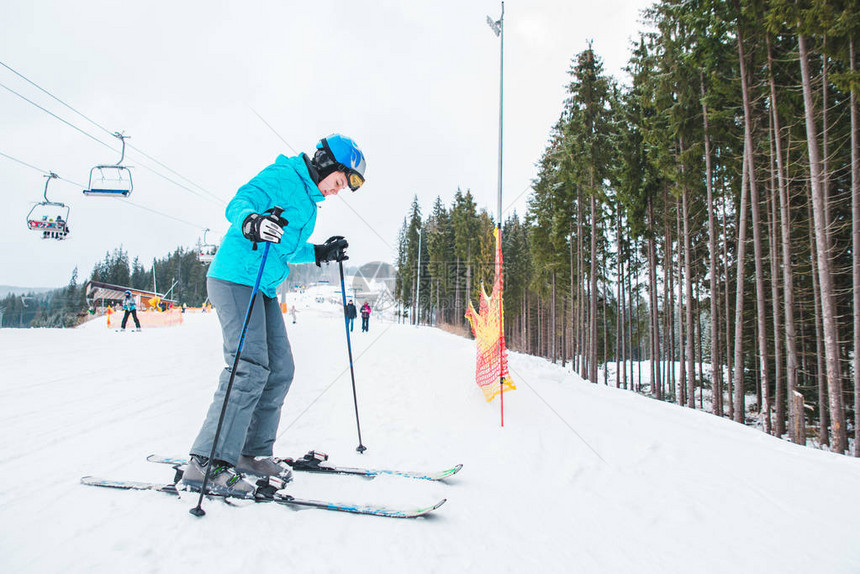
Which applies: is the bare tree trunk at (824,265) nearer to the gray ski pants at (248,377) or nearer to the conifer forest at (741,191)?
the conifer forest at (741,191)

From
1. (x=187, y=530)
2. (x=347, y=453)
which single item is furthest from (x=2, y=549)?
(x=347, y=453)

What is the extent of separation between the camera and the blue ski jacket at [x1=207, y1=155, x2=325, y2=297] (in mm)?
2428

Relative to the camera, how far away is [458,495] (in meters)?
2.36

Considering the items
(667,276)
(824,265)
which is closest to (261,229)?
(824,265)

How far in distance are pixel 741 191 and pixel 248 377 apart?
51.6 ft

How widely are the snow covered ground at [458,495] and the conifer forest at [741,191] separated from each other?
5918 millimetres

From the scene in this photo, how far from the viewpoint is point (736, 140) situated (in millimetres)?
12578

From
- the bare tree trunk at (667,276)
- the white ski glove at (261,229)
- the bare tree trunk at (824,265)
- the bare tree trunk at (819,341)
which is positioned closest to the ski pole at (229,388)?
the white ski glove at (261,229)

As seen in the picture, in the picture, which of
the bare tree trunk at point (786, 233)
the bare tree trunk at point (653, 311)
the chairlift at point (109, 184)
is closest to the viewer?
the bare tree trunk at point (786, 233)

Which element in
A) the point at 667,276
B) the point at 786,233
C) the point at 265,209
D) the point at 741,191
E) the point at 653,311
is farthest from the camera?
the point at 667,276

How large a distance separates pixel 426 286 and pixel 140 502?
47750 millimetres

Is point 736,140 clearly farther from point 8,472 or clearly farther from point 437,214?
point 437,214

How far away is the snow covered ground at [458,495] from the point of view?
170 centimetres

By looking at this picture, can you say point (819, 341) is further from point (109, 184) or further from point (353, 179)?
point (109, 184)
